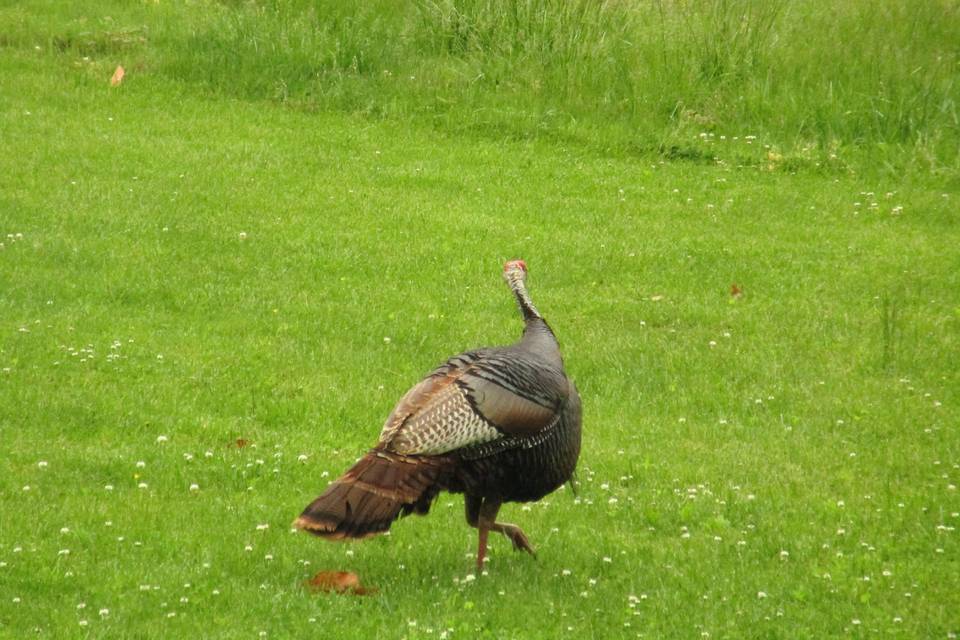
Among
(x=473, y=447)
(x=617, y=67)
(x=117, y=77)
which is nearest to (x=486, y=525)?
(x=473, y=447)

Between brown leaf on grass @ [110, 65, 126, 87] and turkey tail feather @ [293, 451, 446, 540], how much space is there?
11485 millimetres

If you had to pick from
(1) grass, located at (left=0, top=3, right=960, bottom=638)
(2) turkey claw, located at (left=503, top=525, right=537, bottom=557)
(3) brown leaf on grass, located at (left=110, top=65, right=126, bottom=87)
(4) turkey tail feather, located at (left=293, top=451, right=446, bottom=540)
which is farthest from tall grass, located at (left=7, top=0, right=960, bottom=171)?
(4) turkey tail feather, located at (left=293, top=451, right=446, bottom=540)

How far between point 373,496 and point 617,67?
1138cm

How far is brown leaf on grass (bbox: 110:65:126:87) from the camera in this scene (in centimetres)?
1688

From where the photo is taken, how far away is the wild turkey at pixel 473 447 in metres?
6.41

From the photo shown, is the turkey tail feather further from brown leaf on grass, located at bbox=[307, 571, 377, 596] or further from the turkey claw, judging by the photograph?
the turkey claw

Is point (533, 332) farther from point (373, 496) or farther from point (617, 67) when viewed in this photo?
point (617, 67)

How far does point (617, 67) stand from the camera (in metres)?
16.9

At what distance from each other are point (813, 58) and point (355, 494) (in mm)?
12193

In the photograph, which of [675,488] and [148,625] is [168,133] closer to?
[675,488]

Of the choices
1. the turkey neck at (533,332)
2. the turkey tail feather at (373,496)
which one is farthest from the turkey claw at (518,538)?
the turkey neck at (533,332)

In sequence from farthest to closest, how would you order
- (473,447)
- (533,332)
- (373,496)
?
(533,332), (473,447), (373,496)

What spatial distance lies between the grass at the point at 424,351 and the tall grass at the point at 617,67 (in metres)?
0.16

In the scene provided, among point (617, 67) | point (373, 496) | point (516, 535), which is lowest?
→ point (617, 67)
